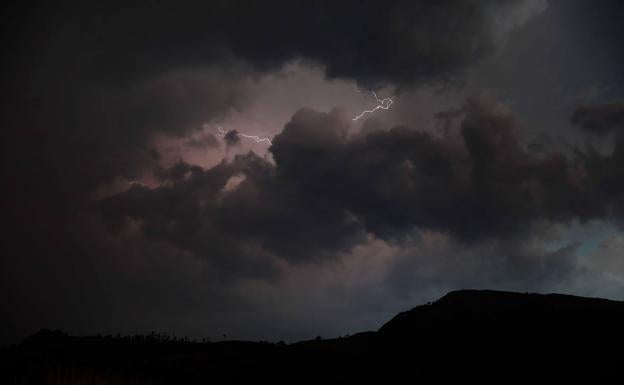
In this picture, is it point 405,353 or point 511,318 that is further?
point 511,318

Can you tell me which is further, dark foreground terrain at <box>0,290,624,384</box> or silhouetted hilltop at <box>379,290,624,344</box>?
silhouetted hilltop at <box>379,290,624,344</box>

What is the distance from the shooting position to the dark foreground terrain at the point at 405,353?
26.3 metres

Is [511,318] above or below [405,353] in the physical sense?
above

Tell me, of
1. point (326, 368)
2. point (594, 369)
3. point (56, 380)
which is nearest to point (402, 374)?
point (326, 368)

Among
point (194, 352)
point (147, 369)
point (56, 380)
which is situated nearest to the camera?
point (56, 380)

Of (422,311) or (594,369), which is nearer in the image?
(594,369)

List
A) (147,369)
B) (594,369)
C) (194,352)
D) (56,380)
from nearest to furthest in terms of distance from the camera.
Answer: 1. (56,380)
2. (147,369)
3. (594,369)
4. (194,352)

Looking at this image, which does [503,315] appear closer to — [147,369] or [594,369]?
[594,369]

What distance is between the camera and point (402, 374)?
104 ft

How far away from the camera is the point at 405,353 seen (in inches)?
1330

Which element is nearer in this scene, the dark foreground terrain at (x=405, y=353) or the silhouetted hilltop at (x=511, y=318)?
the dark foreground terrain at (x=405, y=353)

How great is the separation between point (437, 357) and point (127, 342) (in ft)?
58.3

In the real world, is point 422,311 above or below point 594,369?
above

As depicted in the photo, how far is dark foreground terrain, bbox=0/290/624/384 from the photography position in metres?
26.3
